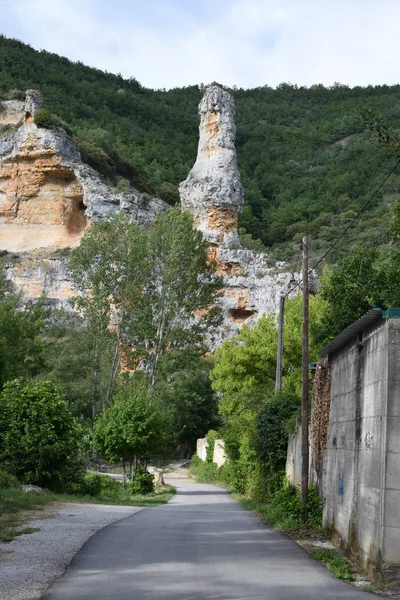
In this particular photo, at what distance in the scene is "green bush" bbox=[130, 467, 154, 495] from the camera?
28.0 meters

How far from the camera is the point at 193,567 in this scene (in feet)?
30.8

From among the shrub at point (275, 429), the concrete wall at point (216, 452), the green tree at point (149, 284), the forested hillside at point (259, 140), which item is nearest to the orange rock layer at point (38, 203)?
the forested hillside at point (259, 140)

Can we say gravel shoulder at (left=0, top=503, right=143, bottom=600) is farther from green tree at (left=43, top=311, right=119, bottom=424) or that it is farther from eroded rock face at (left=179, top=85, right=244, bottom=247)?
eroded rock face at (left=179, top=85, right=244, bottom=247)

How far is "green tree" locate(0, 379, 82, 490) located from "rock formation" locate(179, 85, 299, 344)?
38189mm

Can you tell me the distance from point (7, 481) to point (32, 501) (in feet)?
7.89

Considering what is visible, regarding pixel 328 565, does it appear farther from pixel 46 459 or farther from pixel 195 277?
pixel 195 277

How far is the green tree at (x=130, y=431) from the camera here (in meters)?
27.9

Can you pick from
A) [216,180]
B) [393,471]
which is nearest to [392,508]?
[393,471]

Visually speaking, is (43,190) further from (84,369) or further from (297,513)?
(297,513)

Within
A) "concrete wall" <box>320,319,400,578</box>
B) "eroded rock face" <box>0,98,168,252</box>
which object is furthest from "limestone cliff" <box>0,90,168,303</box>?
"concrete wall" <box>320,319,400,578</box>

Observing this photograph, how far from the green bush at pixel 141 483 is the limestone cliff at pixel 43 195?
4122 centimetres

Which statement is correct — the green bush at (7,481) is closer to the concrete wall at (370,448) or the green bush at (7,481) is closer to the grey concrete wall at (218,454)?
the concrete wall at (370,448)

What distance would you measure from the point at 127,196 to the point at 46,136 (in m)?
10.4

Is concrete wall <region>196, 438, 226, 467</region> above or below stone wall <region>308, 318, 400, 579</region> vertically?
below
